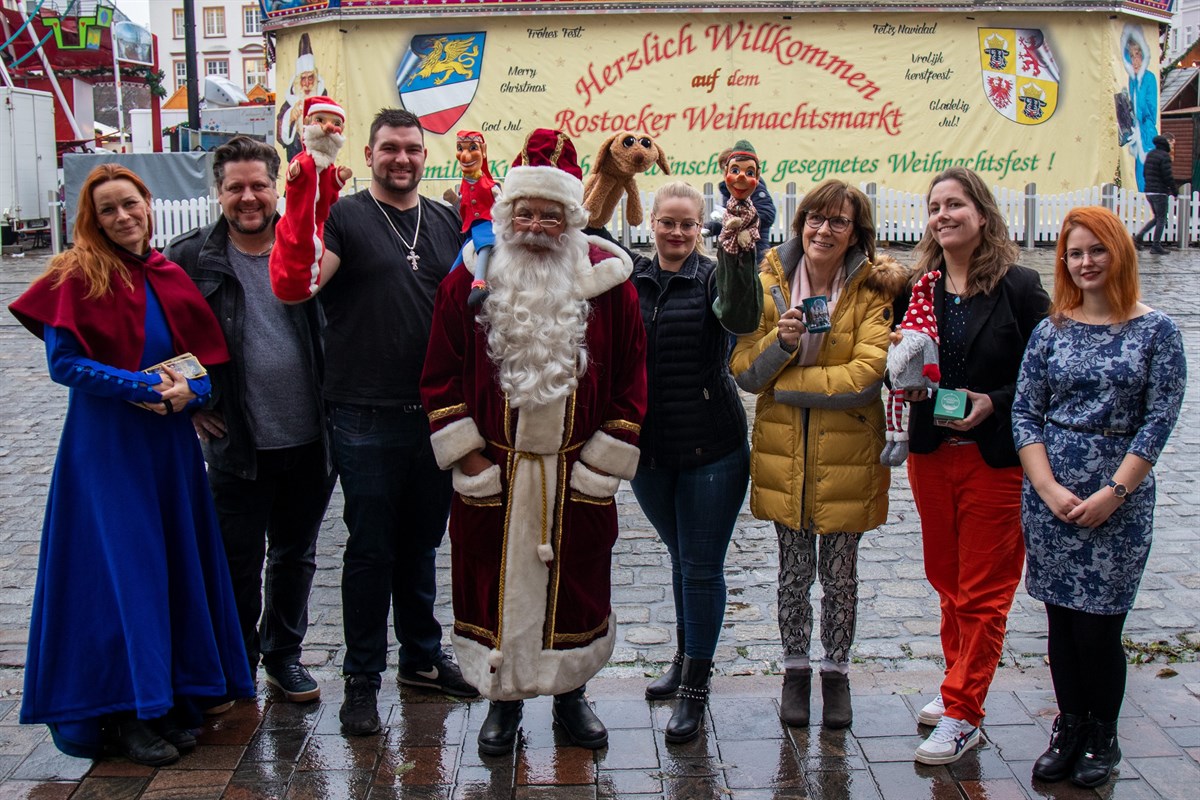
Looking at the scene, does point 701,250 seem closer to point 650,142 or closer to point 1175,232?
point 650,142

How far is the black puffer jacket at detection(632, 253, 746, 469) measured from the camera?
3.91 m

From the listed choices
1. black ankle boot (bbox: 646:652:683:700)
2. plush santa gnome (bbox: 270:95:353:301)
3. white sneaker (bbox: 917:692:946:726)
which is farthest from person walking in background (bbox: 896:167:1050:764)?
plush santa gnome (bbox: 270:95:353:301)

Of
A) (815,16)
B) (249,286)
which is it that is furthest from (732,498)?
(815,16)

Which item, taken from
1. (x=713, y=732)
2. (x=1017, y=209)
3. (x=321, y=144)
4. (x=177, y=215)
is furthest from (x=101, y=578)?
(x=1017, y=209)

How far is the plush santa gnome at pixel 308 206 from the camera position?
3.70 meters

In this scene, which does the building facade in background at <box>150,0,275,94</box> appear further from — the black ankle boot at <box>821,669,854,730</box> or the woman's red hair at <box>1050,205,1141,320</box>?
the woman's red hair at <box>1050,205,1141,320</box>

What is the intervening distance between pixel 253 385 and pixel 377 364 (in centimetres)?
46

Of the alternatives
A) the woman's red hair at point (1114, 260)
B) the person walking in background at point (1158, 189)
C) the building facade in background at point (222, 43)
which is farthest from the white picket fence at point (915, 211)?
the building facade in background at point (222, 43)

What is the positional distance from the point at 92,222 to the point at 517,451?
1.56 metres

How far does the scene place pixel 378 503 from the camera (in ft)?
13.1

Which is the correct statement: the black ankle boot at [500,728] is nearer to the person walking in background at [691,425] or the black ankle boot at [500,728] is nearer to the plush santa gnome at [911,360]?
the person walking in background at [691,425]

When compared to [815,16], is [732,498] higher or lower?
lower

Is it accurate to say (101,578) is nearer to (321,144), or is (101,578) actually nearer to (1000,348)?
(321,144)

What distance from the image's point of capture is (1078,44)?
17.4 metres
